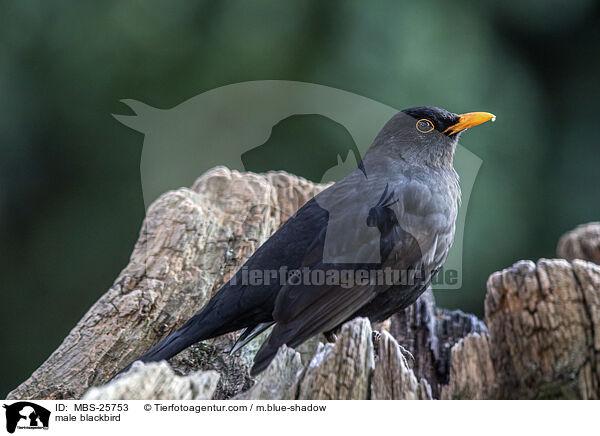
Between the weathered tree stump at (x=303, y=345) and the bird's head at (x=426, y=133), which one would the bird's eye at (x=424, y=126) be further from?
the weathered tree stump at (x=303, y=345)

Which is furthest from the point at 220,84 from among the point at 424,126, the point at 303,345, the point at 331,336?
the point at 331,336

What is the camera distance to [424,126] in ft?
11.5

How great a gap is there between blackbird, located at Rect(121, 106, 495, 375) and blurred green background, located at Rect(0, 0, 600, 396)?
134cm

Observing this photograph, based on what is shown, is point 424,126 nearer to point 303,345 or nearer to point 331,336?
point 331,336

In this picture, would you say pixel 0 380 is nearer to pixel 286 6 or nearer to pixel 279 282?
pixel 279 282

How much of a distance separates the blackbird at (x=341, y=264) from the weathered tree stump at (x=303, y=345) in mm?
292

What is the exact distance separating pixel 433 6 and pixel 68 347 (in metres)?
3.31

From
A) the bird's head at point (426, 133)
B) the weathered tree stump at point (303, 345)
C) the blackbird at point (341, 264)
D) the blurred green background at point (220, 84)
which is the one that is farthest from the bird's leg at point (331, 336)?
the blurred green background at point (220, 84)

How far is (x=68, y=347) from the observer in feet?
10.1

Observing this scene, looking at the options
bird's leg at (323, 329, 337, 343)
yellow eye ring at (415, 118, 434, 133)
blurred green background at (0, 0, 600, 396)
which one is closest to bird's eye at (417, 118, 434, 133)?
yellow eye ring at (415, 118, 434, 133)

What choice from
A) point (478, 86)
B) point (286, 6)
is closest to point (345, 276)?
point (478, 86)

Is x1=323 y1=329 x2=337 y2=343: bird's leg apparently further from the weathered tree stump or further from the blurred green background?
the blurred green background

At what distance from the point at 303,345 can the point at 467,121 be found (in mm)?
1596

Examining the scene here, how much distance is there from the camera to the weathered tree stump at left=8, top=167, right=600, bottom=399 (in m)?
2.18
